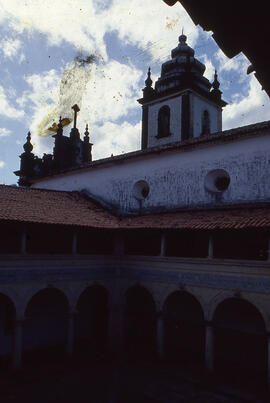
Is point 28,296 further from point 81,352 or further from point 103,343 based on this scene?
point 103,343

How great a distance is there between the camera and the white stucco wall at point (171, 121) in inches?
1009

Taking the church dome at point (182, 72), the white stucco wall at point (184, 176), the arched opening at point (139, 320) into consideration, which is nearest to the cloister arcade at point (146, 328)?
the arched opening at point (139, 320)

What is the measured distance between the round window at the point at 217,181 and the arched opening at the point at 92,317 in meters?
7.77

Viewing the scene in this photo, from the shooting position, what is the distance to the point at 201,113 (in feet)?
86.9

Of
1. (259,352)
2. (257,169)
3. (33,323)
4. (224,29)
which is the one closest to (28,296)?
(33,323)

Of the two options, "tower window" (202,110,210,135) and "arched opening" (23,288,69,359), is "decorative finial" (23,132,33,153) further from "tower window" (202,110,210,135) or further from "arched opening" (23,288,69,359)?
"arched opening" (23,288,69,359)

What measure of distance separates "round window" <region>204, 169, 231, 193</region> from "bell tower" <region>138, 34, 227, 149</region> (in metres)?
7.03

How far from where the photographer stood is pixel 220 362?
16.9 metres

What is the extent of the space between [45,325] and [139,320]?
4.94m

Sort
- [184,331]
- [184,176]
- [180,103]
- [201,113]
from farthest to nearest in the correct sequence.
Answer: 1. [201,113]
2. [180,103]
3. [184,176]
4. [184,331]

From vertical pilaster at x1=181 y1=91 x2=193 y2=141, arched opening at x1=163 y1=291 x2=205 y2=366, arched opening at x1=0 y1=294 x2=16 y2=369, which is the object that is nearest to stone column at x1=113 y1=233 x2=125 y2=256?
arched opening at x1=163 y1=291 x2=205 y2=366

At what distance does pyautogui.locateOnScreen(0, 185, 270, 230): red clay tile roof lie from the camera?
47.6 feet

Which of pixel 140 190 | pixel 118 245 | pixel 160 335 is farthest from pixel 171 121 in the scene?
pixel 160 335

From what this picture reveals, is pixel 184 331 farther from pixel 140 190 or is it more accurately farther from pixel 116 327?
pixel 140 190
